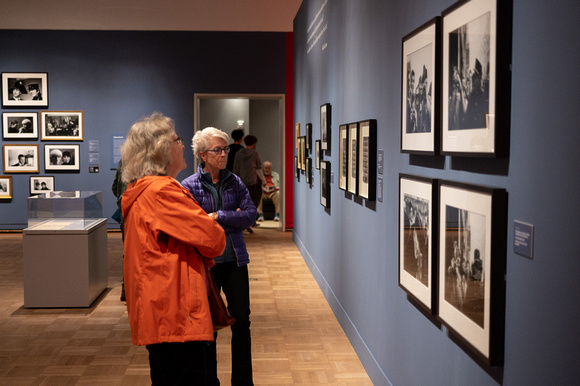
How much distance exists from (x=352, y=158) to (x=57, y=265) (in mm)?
3265

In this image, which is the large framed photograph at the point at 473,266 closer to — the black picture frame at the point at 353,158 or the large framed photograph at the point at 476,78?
the large framed photograph at the point at 476,78

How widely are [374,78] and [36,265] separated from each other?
4005 millimetres

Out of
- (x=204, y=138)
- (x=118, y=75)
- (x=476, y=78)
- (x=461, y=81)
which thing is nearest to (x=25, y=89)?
(x=118, y=75)

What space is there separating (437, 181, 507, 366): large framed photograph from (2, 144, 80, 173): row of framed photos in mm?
10757

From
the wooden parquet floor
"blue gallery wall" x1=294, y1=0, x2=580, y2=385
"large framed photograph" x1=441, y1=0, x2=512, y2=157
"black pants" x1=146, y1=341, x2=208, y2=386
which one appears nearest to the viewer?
"blue gallery wall" x1=294, y1=0, x2=580, y2=385

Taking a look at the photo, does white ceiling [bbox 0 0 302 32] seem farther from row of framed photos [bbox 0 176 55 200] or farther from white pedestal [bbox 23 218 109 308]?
white pedestal [bbox 23 218 109 308]

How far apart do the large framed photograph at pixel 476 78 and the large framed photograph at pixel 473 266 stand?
18 cm

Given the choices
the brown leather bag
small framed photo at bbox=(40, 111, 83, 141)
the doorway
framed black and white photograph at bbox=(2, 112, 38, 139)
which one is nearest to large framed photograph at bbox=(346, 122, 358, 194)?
the brown leather bag

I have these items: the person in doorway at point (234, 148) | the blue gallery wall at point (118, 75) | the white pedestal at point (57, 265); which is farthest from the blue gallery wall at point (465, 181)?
the blue gallery wall at point (118, 75)

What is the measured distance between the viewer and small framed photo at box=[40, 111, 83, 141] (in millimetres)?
A: 12188

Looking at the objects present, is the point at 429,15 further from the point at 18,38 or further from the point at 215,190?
the point at 18,38

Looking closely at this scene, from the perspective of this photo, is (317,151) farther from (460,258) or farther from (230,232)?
(460,258)

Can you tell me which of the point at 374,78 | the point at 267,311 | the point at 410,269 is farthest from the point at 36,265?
the point at 410,269

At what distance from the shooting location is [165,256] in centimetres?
255
